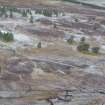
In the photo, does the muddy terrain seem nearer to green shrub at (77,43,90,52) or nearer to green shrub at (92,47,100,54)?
green shrub at (92,47,100,54)

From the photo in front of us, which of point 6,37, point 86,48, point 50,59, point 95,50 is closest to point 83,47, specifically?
point 86,48

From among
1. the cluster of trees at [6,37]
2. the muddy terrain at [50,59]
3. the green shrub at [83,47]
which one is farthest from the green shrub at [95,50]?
the cluster of trees at [6,37]

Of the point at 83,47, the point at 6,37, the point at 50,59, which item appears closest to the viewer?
the point at 50,59

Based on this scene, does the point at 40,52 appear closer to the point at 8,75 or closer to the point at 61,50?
the point at 61,50

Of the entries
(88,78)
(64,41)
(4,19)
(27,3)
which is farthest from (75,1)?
(88,78)

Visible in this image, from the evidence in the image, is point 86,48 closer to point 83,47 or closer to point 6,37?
point 83,47

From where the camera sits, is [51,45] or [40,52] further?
[51,45]

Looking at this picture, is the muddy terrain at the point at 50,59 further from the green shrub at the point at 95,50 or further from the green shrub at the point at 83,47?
the green shrub at the point at 83,47

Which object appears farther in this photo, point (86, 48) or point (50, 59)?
point (86, 48)
